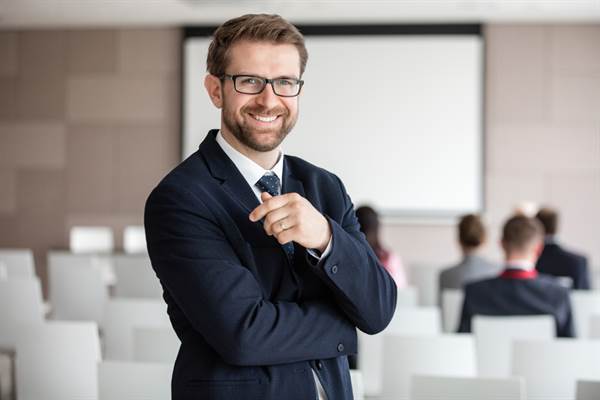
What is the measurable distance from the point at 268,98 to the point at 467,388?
55.1 inches

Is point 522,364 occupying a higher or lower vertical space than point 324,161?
lower

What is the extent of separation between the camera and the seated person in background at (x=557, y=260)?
6656mm

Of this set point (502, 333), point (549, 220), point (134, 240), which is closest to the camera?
point (502, 333)

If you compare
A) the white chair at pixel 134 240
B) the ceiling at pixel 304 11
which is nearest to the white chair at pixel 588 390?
the ceiling at pixel 304 11

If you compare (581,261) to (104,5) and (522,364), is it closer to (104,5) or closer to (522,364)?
(522,364)

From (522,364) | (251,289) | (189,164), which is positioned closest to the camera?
(251,289)

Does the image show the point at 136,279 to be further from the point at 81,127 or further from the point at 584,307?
the point at 81,127

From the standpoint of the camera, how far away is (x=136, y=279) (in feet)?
21.1

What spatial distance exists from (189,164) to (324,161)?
9.23 meters

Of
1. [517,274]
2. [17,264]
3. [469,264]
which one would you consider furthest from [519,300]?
[17,264]

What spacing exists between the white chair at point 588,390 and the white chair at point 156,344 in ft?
5.22

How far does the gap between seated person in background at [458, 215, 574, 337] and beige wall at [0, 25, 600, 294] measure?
611 cm

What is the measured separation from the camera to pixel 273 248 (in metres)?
1.87

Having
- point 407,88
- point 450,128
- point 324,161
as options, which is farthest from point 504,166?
point 324,161
